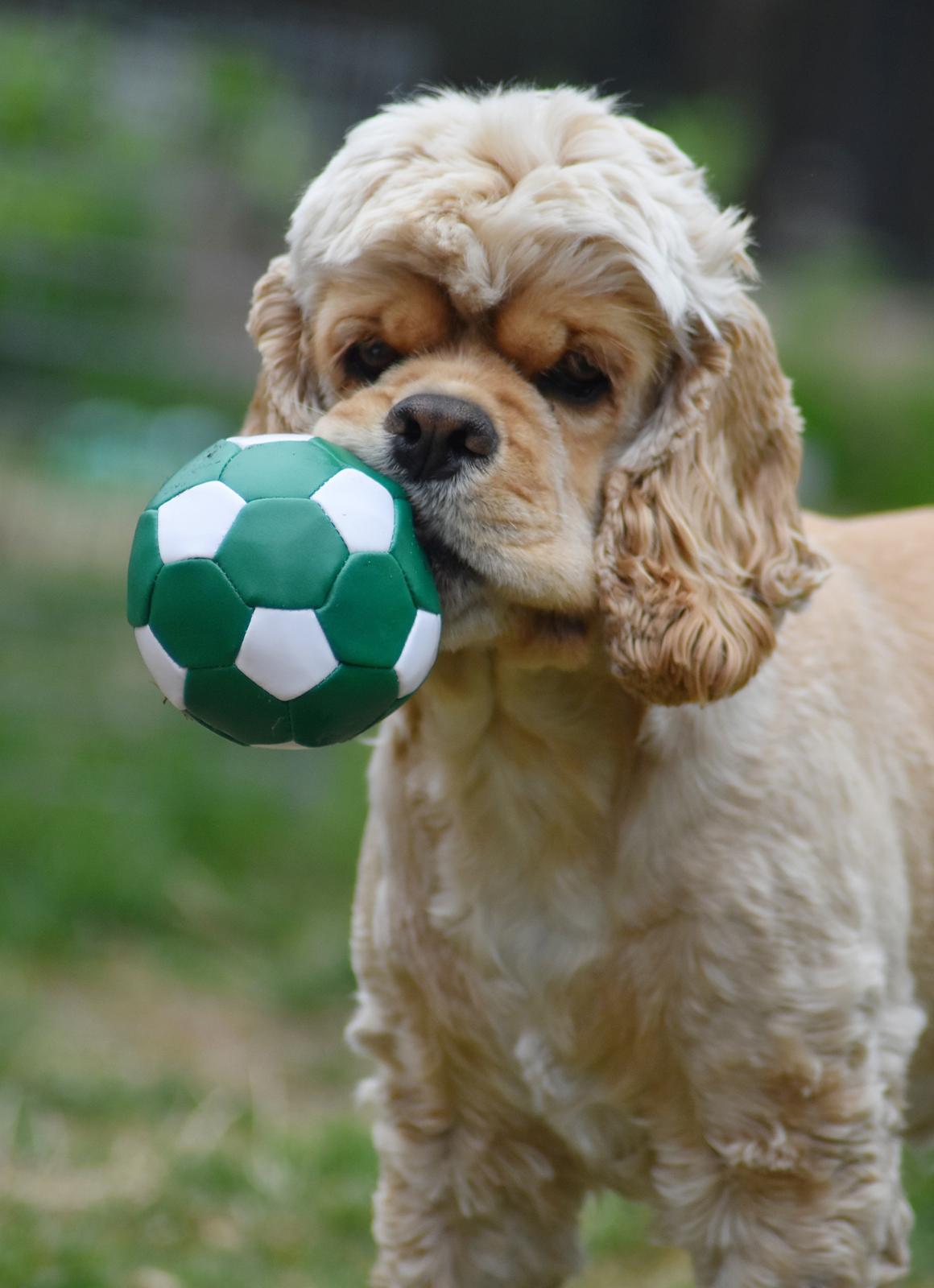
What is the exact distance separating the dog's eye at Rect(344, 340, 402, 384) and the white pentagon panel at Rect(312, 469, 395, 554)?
1.34ft

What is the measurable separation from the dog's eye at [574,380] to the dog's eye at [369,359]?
27cm

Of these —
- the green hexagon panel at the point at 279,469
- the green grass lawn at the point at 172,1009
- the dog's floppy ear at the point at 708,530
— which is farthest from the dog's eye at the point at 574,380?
the green grass lawn at the point at 172,1009

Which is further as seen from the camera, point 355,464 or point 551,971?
point 551,971

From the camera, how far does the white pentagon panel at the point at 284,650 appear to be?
8.31 feet

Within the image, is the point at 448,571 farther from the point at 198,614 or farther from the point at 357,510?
the point at 198,614

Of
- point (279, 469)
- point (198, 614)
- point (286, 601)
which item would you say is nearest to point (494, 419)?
point (279, 469)

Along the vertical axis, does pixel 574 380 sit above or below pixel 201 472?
above

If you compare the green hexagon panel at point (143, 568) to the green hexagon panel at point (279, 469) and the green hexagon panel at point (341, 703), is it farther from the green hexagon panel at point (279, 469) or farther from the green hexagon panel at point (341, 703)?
the green hexagon panel at point (341, 703)

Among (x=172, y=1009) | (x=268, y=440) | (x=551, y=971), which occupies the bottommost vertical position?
(x=172, y=1009)

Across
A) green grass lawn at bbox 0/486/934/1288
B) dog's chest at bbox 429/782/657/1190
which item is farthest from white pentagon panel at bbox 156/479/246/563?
green grass lawn at bbox 0/486/934/1288

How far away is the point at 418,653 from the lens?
2621 millimetres

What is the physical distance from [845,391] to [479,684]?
7.89 meters

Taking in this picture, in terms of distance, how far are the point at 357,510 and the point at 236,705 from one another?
34 cm

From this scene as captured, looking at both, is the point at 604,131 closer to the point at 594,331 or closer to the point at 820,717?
the point at 594,331
